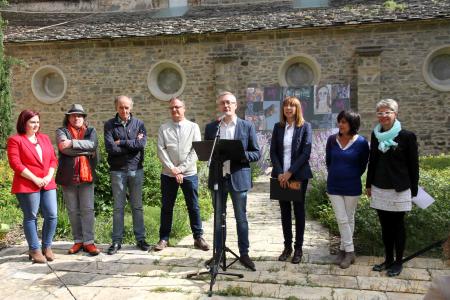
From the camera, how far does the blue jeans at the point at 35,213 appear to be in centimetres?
497

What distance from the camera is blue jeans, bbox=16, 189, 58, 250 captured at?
497 cm

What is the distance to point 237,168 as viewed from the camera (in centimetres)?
477

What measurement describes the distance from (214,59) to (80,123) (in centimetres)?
882

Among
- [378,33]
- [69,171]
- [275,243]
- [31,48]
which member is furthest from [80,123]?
[31,48]

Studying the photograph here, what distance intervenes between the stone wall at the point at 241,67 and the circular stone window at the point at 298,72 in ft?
0.62

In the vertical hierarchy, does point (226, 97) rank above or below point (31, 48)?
below

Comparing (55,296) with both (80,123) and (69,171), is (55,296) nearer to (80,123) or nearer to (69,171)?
(69,171)

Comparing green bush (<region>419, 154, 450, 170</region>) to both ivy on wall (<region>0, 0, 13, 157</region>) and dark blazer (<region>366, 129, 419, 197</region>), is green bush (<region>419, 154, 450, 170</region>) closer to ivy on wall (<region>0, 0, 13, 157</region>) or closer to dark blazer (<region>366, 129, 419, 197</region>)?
dark blazer (<region>366, 129, 419, 197</region>)

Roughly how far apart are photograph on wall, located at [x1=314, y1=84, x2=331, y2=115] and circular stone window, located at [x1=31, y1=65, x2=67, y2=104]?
8587 millimetres

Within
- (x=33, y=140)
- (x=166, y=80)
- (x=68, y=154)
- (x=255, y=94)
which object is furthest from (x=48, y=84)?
(x=68, y=154)

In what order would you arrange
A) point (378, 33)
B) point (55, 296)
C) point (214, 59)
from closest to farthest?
1. point (55, 296)
2. point (378, 33)
3. point (214, 59)

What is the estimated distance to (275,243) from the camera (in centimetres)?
580

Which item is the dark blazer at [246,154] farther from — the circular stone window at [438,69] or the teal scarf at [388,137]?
the circular stone window at [438,69]

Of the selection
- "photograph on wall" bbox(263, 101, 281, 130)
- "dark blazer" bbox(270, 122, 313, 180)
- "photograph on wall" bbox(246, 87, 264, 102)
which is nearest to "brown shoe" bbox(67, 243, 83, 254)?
"dark blazer" bbox(270, 122, 313, 180)
